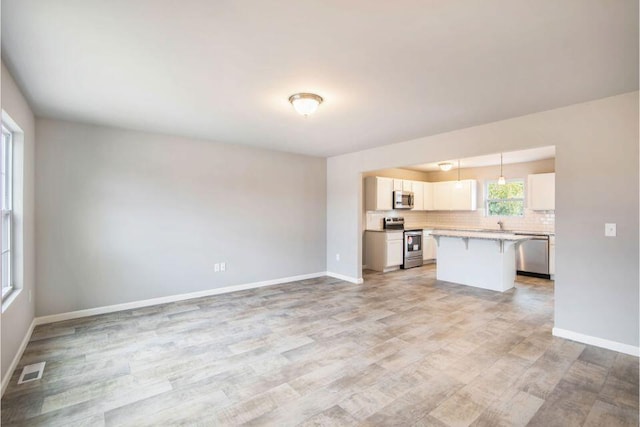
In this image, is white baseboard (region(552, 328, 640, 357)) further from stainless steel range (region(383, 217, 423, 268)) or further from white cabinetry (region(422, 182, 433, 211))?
white cabinetry (region(422, 182, 433, 211))

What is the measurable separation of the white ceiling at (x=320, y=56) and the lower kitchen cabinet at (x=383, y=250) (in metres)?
3.61

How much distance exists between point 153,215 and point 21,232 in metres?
1.48

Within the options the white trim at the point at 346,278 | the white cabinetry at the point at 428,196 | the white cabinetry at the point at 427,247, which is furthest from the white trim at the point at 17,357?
the white cabinetry at the point at 428,196

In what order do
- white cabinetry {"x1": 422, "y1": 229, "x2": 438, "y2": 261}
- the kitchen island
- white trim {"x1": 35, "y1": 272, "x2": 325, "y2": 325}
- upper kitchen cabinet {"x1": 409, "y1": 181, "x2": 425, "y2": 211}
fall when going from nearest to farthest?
white trim {"x1": 35, "y1": 272, "x2": 325, "y2": 325} < the kitchen island < white cabinetry {"x1": 422, "y1": 229, "x2": 438, "y2": 261} < upper kitchen cabinet {"x1": 409, "y1": 181, "x2": 425, "y2": 211}

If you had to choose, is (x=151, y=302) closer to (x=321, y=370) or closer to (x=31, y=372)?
(x=31, y=372)

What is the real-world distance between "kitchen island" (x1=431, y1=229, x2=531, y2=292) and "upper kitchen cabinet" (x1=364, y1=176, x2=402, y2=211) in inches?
63.1

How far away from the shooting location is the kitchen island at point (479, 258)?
16.9ft

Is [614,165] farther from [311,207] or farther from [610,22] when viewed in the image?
[311,207]

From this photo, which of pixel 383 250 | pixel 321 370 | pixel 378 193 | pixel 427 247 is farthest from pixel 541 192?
pixel 321 370

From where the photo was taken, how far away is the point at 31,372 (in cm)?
260

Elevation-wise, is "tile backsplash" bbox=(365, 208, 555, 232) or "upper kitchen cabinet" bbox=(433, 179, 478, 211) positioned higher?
"upper kitchen cabinet" bbox=(433, 179, 478, 211)

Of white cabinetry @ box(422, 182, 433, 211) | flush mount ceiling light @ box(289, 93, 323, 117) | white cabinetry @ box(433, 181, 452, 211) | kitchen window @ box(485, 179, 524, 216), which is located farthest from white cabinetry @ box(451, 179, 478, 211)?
flush mount ceiling light @ box(289, 93, 323, 117)

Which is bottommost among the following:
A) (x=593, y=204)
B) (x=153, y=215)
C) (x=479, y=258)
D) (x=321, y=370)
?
(x=321, y=370)

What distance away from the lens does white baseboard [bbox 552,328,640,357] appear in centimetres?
291
